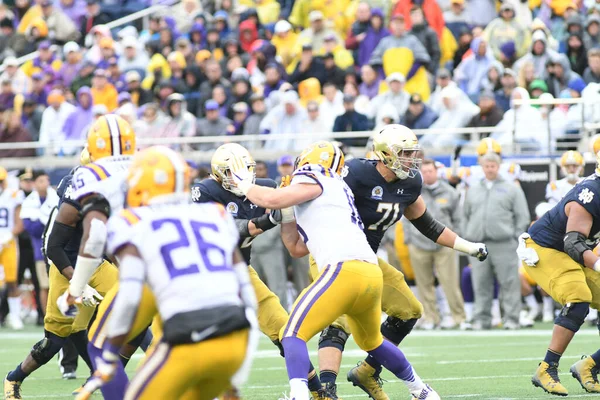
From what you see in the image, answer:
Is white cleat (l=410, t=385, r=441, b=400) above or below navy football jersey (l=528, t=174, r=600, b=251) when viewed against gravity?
below

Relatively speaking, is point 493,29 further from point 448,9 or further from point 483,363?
point 483,363

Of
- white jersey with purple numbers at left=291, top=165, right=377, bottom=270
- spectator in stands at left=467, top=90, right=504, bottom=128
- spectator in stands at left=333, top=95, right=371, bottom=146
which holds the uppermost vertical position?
white jersey with purple numbers at left=291, top=165, right=377, bottom=270

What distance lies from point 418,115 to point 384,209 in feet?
26.8

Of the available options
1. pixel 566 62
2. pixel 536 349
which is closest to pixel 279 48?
pixel 566 62

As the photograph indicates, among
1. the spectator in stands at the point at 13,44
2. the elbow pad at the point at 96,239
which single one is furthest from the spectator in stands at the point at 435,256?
the spectator in stands at the point at 13,44

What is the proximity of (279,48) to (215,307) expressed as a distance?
14.8 meters

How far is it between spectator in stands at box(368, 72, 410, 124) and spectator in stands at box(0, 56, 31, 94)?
21.9ft

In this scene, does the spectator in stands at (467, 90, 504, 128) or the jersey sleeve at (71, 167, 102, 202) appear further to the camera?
the spectator in stands at (467, 90, 504, 128)

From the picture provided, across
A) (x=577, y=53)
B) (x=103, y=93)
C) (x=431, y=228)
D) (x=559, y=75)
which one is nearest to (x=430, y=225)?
(x=431, y=228)

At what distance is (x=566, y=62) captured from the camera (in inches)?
637

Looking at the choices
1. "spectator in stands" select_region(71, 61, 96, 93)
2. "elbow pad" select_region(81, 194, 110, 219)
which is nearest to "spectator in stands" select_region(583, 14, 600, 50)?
"spectator in stands" select_region(71, 61, 96, 93)

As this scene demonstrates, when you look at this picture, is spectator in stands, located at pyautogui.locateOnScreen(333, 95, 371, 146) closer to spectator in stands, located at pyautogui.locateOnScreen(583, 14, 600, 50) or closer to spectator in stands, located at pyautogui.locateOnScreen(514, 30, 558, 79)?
spectator in stands, located at pyautogui.locateOnScreen(514, 30, 558, 79)

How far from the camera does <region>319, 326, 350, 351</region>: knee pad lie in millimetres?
7648

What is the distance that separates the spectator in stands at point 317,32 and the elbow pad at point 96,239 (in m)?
12.3
